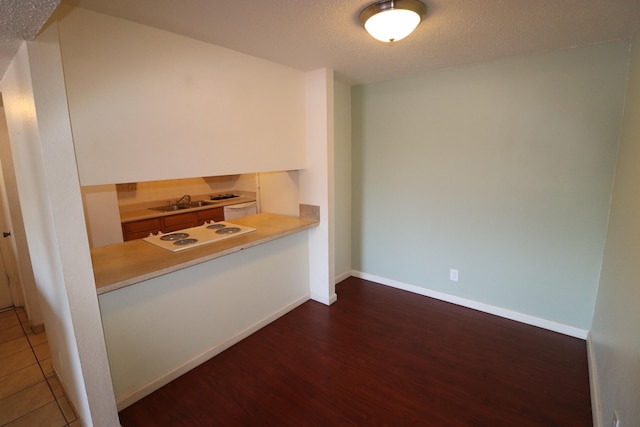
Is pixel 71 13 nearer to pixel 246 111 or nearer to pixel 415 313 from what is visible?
pixel 246 111

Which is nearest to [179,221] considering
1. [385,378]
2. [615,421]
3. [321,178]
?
[321,178]

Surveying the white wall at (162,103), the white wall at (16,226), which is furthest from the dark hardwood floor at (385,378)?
the white wall at (16,226)

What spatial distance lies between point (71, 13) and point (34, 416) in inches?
95.8

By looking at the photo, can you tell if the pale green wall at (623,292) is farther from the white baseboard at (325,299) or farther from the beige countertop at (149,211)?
the beige countertop at (149,211)

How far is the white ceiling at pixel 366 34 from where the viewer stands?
1597mm

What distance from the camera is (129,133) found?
1762mm

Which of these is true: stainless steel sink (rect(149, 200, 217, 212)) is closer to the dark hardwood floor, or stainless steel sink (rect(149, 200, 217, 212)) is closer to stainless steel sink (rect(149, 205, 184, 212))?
stainless steel sink (rect(149, 205, 184, 212))

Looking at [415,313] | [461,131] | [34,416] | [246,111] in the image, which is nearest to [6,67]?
[246,111]

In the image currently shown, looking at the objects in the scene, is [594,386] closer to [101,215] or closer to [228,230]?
[228,230]

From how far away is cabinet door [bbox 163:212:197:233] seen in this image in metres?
4.02

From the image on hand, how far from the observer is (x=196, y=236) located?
2.57 meters

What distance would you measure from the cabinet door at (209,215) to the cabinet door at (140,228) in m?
0.55

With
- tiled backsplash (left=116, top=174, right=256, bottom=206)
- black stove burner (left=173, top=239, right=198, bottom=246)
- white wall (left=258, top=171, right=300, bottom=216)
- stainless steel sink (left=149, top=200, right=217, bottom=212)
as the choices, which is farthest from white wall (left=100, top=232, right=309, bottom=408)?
tiled backsplash (left=116, top=174, right=256, bottom=206)

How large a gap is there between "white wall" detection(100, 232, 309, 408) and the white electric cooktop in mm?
198
